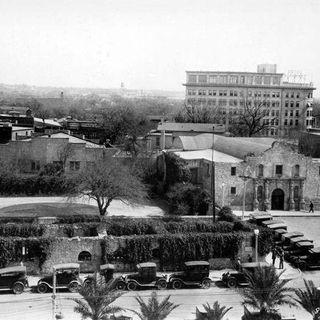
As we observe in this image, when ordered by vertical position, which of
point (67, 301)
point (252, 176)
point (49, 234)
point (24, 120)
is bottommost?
point (67, 301)

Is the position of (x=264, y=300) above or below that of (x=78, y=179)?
below

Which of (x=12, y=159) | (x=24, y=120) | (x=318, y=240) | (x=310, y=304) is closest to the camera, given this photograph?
(x=310, y=304)

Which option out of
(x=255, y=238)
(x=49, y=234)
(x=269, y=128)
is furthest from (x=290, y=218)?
(x=269, y=128)

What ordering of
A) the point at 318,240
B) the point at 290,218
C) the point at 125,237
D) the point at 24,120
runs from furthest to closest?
the point at 24,120
the point at 290,218
the point at 318,240
the point at 125,237

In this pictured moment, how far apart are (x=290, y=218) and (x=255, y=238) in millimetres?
16232

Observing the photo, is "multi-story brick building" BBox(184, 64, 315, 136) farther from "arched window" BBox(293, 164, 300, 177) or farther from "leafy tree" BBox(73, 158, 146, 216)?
"leafy tree" BBox(73, 158, 146, 216)

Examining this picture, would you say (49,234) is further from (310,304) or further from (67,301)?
(310,304)

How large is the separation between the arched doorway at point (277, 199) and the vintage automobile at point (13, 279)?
31665 mm

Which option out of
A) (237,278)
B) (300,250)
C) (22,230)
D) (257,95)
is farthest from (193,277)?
(257,95)

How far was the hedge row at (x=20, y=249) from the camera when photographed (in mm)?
37656

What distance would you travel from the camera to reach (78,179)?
5888cm

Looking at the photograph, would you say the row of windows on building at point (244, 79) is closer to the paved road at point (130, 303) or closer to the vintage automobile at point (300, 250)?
the vintage automobile at point (300, 250)

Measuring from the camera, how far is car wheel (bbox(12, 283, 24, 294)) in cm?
3406

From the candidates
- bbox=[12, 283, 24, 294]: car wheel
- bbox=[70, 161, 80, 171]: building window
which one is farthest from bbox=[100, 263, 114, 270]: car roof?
bbox=[70, 161, 80, 171]: building window
